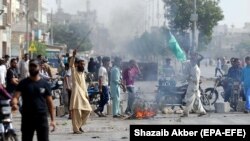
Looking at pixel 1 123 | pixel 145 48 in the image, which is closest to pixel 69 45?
pixel 145 48

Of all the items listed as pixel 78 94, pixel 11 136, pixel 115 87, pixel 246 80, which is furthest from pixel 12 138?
pixel 246 80

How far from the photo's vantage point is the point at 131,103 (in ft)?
66.5

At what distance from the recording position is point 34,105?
33.6 feet

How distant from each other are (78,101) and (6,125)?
12.6 ft

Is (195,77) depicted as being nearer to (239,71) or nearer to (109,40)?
(239,71)

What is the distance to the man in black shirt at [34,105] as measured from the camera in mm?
10141

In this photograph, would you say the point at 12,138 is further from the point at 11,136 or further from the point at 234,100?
the point at 234,100

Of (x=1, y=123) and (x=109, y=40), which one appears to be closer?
(x=1, y=123)

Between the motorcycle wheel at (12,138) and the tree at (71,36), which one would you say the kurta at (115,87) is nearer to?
the motorcycle wheel at (12,138)

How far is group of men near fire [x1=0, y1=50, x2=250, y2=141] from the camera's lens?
10.2 metres

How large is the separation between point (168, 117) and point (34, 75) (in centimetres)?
972

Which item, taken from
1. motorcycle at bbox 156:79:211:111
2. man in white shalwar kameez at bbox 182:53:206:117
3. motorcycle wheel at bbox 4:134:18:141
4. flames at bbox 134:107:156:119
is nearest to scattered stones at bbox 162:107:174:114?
motorcycle at bbox 156:79:211:111

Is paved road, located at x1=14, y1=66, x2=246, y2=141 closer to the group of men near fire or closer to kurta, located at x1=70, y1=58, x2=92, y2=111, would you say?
the group of men near fire

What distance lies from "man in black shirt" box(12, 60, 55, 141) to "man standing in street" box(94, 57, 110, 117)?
887cm
